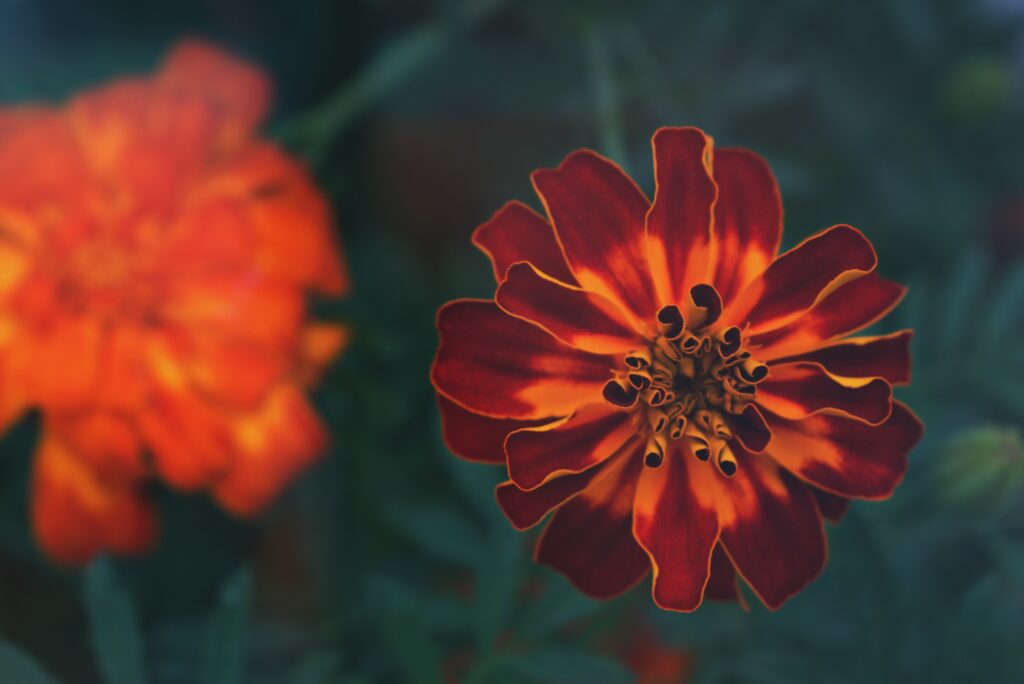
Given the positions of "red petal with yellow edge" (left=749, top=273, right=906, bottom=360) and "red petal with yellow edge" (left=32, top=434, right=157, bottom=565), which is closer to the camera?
"red petal with yellow edge" (left=749, top=273, right=906, bottom=360)

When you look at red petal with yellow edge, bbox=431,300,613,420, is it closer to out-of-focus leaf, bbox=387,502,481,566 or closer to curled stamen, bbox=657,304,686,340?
curled stamen, bbox=657,304,686,340

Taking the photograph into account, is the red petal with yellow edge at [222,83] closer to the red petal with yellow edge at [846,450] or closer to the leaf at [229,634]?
the leaf at [229,634]

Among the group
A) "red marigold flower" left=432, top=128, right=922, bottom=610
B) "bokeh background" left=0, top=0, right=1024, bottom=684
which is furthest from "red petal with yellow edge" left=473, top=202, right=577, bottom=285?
"bokeh background" left=0, top=0, right=1024, bottom=684

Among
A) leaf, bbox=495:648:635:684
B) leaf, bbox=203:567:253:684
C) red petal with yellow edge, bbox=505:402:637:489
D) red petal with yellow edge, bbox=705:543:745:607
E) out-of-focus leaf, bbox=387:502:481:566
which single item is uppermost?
red petal with yellow edge, bbox=505:402:637:489

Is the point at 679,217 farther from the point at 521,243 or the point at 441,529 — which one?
the point at 441,529

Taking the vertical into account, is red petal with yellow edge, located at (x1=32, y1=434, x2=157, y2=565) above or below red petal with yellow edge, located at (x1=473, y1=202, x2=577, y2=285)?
below

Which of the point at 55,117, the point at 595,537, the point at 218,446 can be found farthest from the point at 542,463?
the point at 55,117
